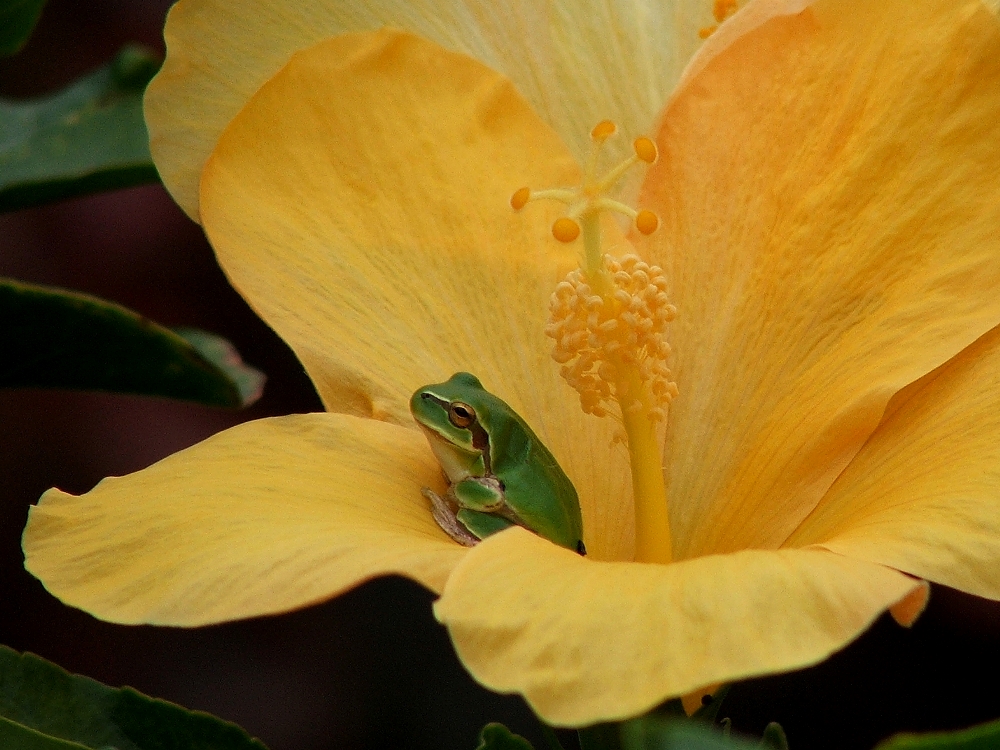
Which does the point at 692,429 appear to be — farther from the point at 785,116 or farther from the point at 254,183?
the point at 254,183

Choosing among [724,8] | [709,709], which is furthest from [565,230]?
[709,709]

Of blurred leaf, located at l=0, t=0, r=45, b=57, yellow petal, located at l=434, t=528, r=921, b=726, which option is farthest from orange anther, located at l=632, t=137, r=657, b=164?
blurred leaf, located at l=0, t=0, r=45, b=57

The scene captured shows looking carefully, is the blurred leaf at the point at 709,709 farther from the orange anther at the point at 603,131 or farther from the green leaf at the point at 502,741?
the orange anther at the point at 603,131

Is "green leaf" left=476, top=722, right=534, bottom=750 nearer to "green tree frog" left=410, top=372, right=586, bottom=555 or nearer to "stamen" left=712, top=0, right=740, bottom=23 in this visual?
"green tree frog" left=410, top=372, right=586, bottom=555

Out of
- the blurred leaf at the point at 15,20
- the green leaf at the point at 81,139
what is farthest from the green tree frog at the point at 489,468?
the blurred leaf at the point at 15,20

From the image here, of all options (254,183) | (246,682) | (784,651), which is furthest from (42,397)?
(784,651)

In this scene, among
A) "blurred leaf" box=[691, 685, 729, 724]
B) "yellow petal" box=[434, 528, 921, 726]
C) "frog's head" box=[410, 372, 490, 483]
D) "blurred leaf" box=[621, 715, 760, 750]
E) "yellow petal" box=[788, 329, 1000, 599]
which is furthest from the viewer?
"frog's head" box=[410, 372, 490, 483]
